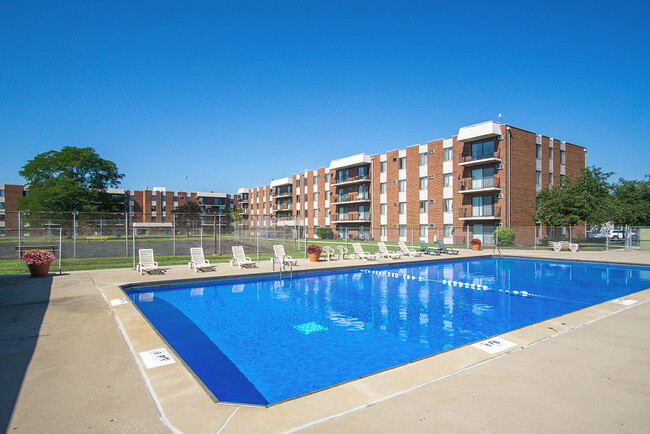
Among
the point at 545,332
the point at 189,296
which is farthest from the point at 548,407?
the point at 189,296

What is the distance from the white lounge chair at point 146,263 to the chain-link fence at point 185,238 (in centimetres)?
151

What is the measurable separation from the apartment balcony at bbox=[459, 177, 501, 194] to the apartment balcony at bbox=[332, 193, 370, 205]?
13.8 metres

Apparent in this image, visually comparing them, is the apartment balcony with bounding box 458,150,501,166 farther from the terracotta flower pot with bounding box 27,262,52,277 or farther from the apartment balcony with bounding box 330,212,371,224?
the terracotta flower pot with bounding box 27,262,52,277

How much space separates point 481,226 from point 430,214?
601cm

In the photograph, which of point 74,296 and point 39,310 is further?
point 74,296

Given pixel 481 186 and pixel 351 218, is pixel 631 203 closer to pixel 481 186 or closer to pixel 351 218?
pixel 481 186

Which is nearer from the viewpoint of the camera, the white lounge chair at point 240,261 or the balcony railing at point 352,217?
the white lounge chair at point 240,261

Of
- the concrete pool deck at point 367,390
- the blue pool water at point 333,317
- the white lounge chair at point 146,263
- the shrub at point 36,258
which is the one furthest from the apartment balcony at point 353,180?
the concrete pool deck at point 367,390

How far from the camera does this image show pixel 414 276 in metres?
16.1

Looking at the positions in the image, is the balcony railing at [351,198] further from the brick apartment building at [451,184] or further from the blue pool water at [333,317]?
the blue pool water at [333,317]

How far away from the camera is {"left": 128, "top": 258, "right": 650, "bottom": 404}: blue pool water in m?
6.01

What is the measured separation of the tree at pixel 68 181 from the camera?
144ft

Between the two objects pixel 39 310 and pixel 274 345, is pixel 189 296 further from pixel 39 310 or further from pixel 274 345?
pixel 274 345

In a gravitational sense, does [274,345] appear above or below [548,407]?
below
